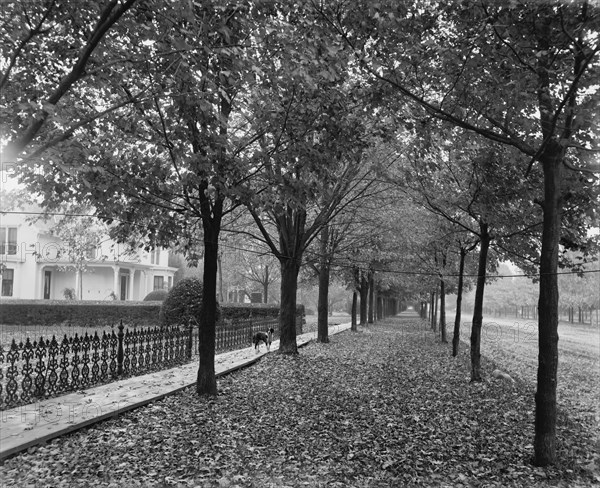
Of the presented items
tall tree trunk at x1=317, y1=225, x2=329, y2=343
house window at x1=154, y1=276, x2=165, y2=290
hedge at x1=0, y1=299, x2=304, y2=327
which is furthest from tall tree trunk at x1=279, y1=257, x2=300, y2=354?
house window at x1=154, y1=276, x2=165, y2=290

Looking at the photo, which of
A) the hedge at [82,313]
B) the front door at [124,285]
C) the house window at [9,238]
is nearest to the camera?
the hedge at [82,313]

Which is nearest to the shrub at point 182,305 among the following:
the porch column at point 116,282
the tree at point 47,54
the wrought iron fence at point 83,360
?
the wrought iron fence at point 83,360

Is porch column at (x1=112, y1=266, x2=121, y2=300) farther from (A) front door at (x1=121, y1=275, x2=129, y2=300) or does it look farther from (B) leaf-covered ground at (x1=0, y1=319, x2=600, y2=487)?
(B) leaf-covered ground at (x1=0, y1=319, x2=600, y2=487)

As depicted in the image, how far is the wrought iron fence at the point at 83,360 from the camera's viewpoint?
698cm

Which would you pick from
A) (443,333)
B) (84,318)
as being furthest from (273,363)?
(84,318)

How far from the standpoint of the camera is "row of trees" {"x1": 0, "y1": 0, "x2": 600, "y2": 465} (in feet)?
16.4

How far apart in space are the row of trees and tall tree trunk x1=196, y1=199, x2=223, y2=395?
3 cm

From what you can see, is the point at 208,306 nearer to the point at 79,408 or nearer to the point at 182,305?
the point at 79,408

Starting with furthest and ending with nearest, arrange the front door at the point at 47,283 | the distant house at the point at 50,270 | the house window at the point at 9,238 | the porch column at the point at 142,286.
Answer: the porch column at the point at 142,286 < the front door at the point at 47,283 < the house window at the point at 9,238 < the distant house at the point at 50,270

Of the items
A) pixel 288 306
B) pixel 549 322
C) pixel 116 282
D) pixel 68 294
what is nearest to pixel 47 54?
pixel 549 322

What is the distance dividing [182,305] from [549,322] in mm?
14995

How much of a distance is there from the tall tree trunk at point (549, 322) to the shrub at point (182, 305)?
14.3m

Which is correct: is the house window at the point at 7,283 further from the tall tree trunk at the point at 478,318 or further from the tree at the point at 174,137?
the tall tree trunk at the point at 478,318

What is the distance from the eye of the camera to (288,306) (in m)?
14.4
